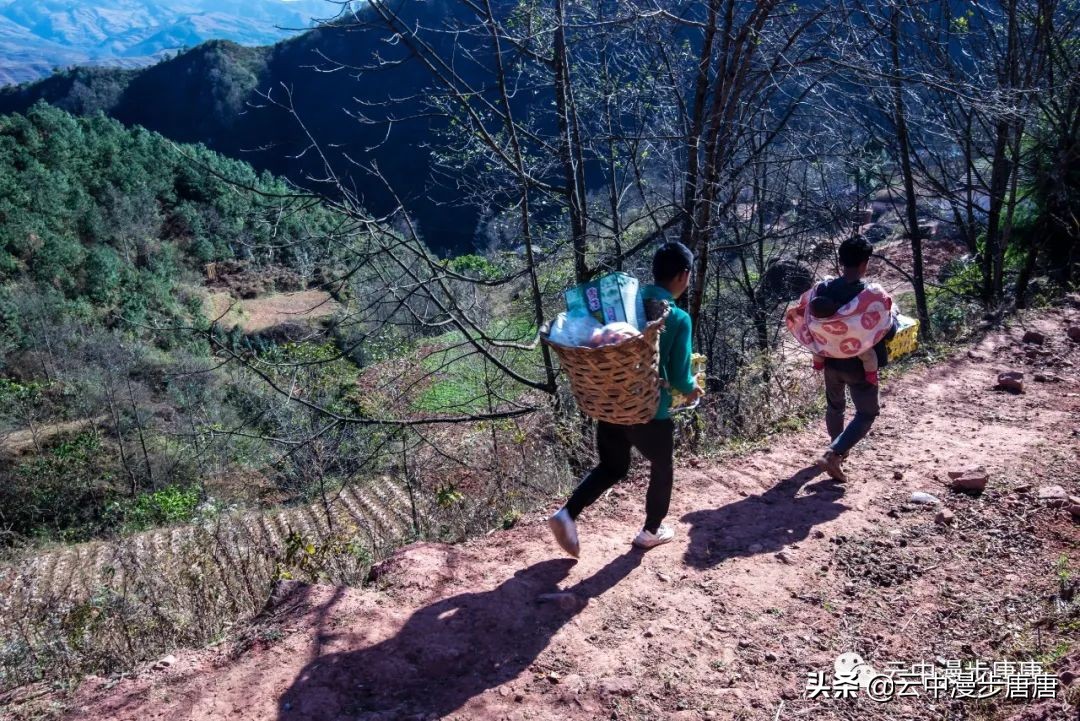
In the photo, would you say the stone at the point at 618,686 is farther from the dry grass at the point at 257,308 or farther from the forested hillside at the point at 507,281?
the dry grass at the point at 257,308

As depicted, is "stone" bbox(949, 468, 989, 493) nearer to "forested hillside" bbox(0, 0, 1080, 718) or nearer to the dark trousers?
"forested hillside" bbox(0, 0, 1080, 718)

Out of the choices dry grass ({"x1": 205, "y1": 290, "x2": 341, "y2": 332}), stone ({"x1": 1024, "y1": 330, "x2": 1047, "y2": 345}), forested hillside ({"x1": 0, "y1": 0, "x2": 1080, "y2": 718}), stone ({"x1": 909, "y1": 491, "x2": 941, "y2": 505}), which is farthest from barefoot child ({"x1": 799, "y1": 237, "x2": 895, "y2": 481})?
dry grass ({"x1": 205, "y1": 290, "x2": 341, "y2": 332})

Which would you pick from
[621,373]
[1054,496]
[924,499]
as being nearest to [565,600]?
[621,373]

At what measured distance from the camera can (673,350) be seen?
130 inches

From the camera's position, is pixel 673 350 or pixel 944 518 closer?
pixel 673 350

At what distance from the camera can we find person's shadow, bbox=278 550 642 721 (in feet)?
9.23

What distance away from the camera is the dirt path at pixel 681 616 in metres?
2.83

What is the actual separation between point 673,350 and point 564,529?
3.21 feet

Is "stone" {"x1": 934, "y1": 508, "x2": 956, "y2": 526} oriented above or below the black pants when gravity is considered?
below

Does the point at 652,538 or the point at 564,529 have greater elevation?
the point at 564,529

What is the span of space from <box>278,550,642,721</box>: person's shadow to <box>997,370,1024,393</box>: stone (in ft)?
13.7

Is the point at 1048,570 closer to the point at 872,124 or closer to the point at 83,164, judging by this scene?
the point at 872,124

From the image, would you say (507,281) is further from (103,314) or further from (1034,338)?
(103,314)

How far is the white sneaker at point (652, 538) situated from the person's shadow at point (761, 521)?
4.9 inches
